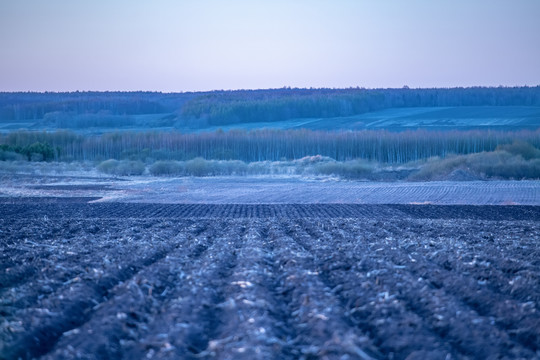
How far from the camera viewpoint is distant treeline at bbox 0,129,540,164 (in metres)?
62.2

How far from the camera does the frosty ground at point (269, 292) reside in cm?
571

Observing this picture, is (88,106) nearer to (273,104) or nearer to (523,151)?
(273,104)

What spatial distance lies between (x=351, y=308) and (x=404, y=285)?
3.97ft

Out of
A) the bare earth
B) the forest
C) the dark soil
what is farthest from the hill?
the dark soil

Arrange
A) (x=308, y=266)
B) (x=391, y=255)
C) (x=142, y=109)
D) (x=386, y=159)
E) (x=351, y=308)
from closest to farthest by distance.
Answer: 1. (x=351, y=308)
2. (x=308, y=266)
3. (x=391, y=255)
4. (x=386, y=159)
5. (x=142, y=109)

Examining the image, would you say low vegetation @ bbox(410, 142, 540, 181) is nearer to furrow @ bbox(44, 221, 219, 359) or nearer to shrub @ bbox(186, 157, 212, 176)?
shrub @ bbox(186, 157, 212, 176)

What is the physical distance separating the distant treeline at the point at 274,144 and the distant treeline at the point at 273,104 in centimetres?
2642

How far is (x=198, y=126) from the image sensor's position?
96062 mm

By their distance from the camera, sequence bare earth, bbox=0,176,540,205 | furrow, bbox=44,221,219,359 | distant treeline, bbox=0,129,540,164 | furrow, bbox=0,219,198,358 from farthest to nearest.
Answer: distant treeline, bbox=0,129,540,164 → bare earth, bbox=0,176,540,205 → furrow, bbox=0,219,198,358 → furrow, bbox=44,221,219,359

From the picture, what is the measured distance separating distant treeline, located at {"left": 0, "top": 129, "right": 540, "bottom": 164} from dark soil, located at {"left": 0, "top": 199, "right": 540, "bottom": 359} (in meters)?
50.9

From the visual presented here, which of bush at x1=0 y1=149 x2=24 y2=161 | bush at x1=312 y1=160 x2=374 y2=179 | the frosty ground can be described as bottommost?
bush at x1=312 y1=160 x2=374 y2=179

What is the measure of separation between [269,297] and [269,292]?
0.30 m

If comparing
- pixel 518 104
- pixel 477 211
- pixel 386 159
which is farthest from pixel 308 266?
pixel 518 104

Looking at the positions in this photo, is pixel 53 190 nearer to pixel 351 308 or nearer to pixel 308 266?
pixel 308 266
